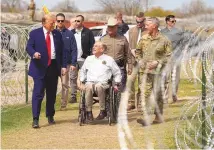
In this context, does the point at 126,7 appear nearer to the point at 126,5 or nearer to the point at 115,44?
the point at 126,5

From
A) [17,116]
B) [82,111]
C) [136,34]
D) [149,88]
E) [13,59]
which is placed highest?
[136,34]

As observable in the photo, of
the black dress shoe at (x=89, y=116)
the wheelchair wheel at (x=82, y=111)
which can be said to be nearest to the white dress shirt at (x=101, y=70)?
the wheelchair wheel at (x=82, y=111)

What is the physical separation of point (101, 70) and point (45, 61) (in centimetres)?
92

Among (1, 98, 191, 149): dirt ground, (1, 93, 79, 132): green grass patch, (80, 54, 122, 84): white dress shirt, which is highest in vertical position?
(80, 54, 122, 84): white dress shirt

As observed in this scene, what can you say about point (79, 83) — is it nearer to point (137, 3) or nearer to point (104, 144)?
point (104, 144)

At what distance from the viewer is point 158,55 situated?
353 inches

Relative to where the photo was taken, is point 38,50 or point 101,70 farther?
point 101,70

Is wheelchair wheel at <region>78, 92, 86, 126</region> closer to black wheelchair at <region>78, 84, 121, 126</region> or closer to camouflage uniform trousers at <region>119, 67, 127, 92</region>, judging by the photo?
black wheelchair at <region>78, 84, 121, 126</region>

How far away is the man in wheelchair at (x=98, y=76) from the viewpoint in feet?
29.5

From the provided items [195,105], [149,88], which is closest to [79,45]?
[149,88]

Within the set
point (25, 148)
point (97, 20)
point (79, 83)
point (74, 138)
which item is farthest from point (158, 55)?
point (97, 20)

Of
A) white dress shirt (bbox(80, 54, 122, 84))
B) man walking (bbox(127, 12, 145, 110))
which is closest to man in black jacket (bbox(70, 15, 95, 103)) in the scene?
man walking (bbox(127, 12, 145, 110))

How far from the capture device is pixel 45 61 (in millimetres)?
8945

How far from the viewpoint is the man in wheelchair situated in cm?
900
